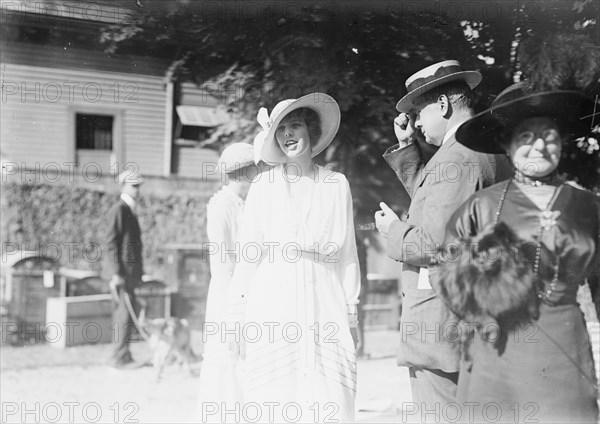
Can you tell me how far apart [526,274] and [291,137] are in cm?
151

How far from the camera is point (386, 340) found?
9.05 m

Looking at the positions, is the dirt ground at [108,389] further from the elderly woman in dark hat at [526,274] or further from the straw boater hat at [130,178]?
the straw boater hat at [130,178]

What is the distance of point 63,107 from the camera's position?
6.00m

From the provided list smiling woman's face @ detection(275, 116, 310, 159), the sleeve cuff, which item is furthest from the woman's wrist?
smiling woman's face @ detection(275, 116, 310, 159)

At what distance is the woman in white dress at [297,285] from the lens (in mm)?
3838

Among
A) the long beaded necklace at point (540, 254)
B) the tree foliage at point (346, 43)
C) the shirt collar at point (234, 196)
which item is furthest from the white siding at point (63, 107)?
the long beaded necklace at point (540, 254)

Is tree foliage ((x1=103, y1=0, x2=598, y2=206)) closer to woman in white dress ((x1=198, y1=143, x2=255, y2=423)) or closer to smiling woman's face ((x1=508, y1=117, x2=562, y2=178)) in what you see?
woman in white dress ((x1=198, y1=143, x2=255, y2=423))

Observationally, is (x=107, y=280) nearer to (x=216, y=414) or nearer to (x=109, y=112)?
(x=109, y=112)

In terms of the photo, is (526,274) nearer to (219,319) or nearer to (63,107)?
(219,319)

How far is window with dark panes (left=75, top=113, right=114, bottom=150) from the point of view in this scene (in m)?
6.17

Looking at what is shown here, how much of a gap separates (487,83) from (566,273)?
7.25 ft

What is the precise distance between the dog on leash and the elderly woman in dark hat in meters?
3.71

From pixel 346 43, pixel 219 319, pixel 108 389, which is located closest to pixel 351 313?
pixel 219 319

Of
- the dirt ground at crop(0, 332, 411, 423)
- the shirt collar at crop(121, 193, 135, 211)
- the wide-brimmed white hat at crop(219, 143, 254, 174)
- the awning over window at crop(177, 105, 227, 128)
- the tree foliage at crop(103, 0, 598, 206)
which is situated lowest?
the dirt ground at crop(0, 332, 411, 423)
